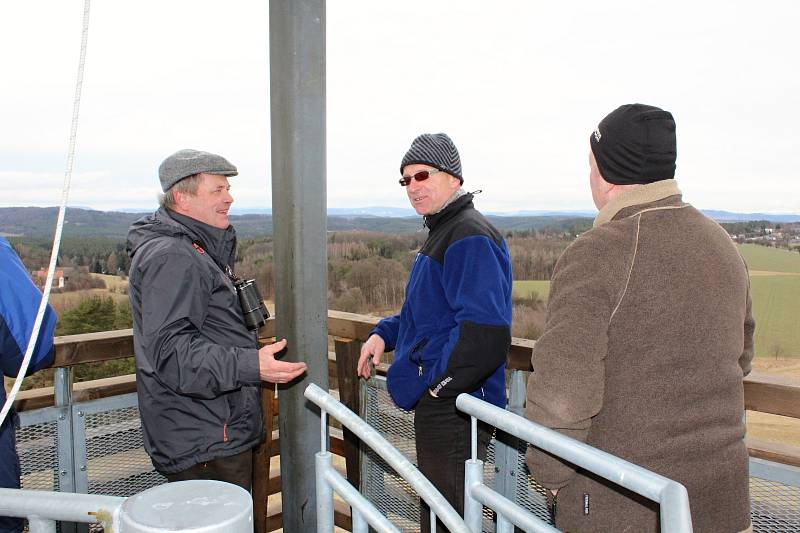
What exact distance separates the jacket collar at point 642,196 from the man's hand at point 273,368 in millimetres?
1418

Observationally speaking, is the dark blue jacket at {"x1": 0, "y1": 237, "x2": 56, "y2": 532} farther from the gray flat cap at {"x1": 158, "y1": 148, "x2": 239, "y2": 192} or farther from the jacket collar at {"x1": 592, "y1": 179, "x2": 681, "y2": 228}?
the jacket collar at {"x1": 592, "y1": 179, "x2": 681, "y2": 228}

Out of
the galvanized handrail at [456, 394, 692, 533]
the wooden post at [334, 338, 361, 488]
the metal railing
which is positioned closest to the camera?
the galvanized handrail at [456, 394, 692, 533]

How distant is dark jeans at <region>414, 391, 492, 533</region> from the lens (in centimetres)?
266

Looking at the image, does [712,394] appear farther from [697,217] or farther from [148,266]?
[148,266]

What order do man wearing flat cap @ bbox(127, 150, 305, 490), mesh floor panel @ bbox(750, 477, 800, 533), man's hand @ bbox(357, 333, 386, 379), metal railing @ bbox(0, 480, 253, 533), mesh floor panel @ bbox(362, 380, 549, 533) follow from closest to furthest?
metal railing @ bbox(0, 480, 253, 533)
mesh floor panel @ bbox(750, 477, 800, 533)
man wearing flat cap @ bbox(127, 150, 305, 490)
mesh floor panel @ bbox(362, 380, 549, 533)
man's hand @ bbox(357, 333, 386, 379)

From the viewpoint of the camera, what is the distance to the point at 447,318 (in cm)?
266

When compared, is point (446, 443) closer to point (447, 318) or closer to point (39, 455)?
point (447, 318)

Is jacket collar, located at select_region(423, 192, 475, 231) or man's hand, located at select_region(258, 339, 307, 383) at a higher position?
jacket collar, located at select_region(423, 192, 475, 231)

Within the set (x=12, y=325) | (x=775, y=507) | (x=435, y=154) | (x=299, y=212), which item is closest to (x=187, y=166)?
(x=299, y=212)

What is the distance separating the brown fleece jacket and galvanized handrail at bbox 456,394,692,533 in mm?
151

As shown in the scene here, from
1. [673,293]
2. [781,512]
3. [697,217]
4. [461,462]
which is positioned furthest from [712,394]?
[461,462]

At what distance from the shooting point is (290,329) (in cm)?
286

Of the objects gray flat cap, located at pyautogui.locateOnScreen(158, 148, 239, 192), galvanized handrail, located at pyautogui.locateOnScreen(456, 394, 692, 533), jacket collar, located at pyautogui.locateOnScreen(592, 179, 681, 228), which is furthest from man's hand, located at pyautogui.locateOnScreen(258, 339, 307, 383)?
jacket collar, located at pyautogui.locateOnScreen(592, 179, 681, 228)

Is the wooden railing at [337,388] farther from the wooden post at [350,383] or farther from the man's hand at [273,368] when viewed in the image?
the man's hand at [273,368]
